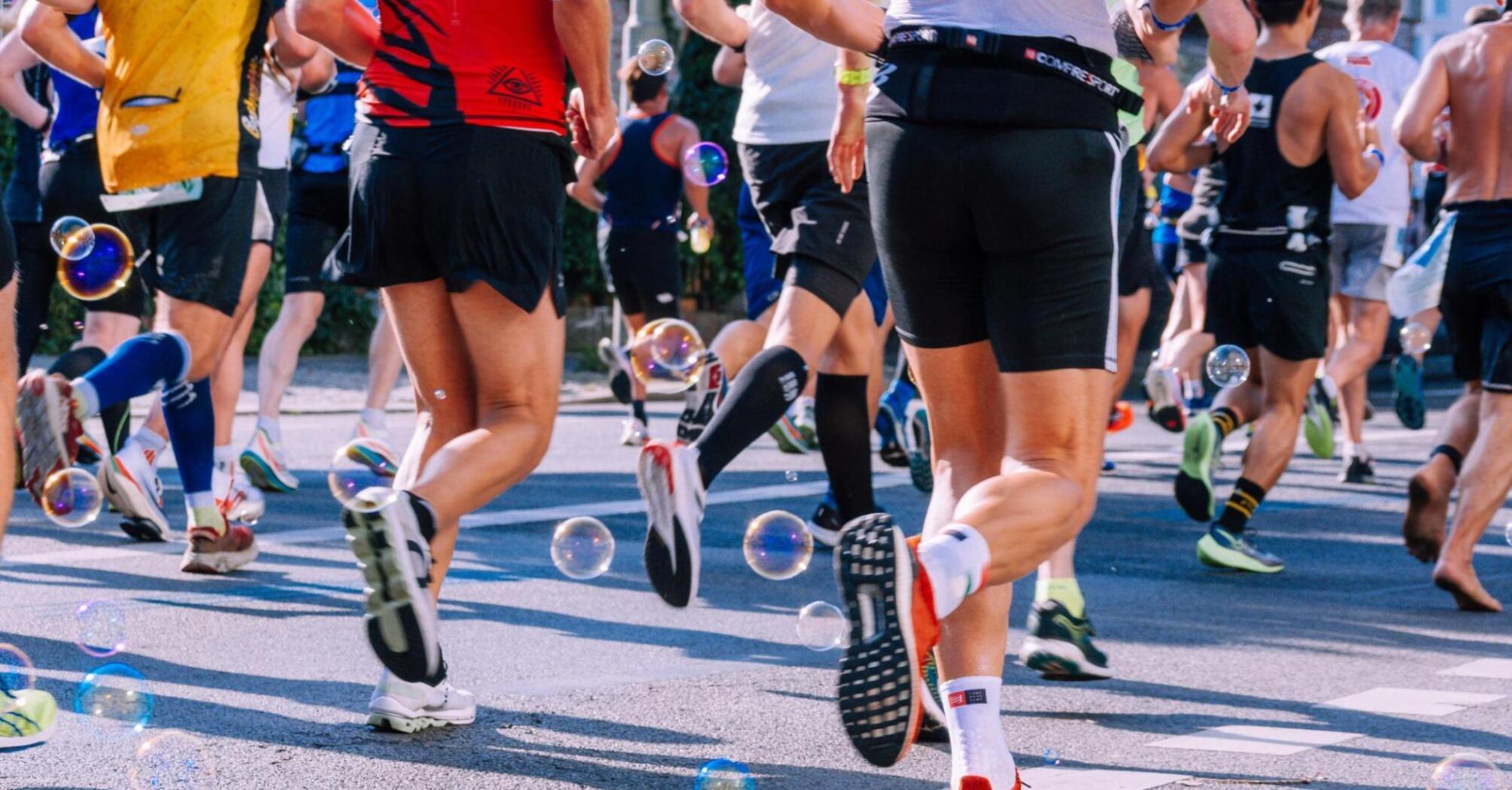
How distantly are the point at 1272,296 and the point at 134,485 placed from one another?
12.2 ft

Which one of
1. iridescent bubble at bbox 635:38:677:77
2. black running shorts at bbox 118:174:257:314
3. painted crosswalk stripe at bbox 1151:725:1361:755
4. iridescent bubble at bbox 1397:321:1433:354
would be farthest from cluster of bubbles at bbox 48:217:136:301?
iridescent bubble at bbox 1397:321:1433:354

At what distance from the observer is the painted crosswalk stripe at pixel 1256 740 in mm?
4020

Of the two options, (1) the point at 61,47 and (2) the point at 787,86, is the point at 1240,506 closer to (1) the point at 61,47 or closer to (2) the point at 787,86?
(2) the point at 787,86

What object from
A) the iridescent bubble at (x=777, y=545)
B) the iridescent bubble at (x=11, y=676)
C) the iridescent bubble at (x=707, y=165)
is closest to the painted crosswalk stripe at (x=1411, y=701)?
the iridescent bubble at (x=777, y=545)

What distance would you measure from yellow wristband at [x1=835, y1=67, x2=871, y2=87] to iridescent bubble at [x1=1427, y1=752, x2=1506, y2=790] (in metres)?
1.63

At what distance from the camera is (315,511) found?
7.52 m

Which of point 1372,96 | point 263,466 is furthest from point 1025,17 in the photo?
point 1372,96

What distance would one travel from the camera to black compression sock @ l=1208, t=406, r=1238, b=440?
7.31 meters

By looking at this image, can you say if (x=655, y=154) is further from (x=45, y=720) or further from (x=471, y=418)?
(x=45, y=720)

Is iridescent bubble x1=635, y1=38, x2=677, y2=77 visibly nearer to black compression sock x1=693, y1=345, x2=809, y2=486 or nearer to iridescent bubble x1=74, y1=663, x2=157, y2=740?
black compression sock x1=693, y1=345, x2=809, y2=486

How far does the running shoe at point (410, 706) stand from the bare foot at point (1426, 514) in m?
3.66

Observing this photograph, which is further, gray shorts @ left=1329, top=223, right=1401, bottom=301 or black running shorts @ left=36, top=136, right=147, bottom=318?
gray shorts @ left=1329, top=223, right=1401, bottom=301

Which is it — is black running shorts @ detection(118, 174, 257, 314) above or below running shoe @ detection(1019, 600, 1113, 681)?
above

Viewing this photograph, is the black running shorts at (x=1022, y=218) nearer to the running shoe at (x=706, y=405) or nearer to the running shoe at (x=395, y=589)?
the running shoe at (x=395, y=589)
